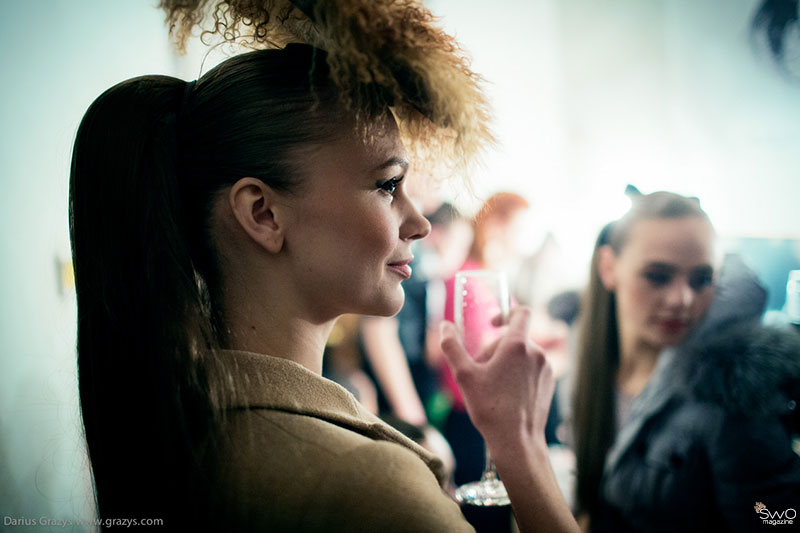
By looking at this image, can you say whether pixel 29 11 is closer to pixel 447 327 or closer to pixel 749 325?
pixel 447 327

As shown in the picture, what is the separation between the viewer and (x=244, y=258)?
628mm

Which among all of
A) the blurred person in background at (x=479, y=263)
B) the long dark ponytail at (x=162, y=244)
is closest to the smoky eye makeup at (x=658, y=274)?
the blurred person in background at (x=479, y=263)

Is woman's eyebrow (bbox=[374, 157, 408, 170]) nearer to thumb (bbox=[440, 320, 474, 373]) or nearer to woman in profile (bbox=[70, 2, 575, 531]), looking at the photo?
woman in profile (bbox=[70, 2, 575, 531])

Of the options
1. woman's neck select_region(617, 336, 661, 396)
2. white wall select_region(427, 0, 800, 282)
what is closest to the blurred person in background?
white wall select_region(427, 0, 800, 282)

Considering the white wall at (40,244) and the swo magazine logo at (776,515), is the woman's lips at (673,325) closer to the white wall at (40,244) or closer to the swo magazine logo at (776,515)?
the swo magazine logo at (776,515)

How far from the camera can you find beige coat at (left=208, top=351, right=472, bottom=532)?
437mm

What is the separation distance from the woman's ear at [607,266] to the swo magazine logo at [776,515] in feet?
1.75

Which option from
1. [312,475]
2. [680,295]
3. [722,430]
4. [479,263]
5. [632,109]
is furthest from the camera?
[479,263]

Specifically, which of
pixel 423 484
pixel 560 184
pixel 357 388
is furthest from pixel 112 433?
pixel 560 184

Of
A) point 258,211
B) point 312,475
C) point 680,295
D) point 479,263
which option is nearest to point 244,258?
point 258,211

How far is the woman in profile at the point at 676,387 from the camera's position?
986 millimetres

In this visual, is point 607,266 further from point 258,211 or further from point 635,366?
point 258,211

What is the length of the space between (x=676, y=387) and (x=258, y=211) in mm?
961

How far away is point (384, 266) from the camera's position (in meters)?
0.66
